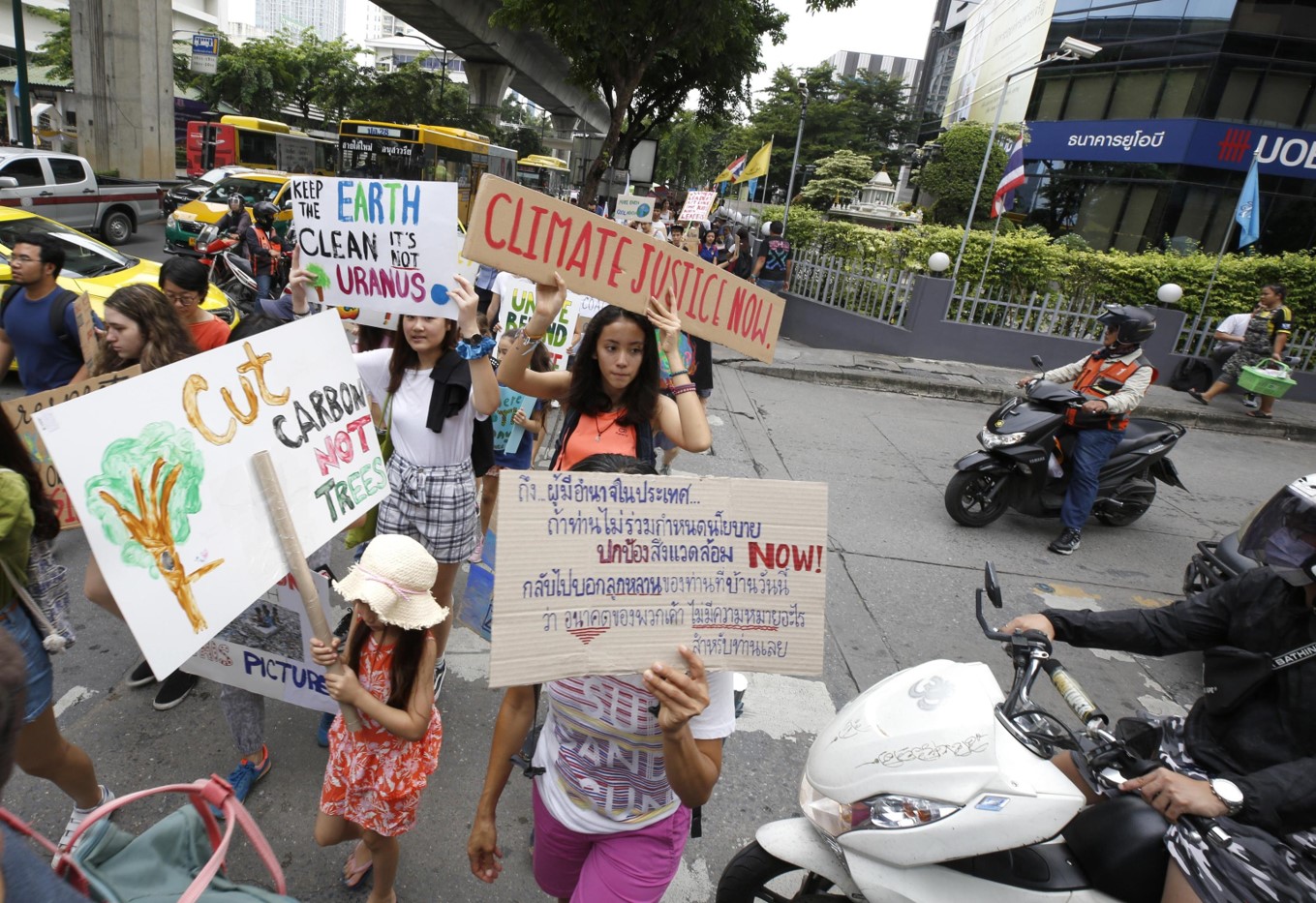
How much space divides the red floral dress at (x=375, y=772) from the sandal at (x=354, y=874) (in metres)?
0.39

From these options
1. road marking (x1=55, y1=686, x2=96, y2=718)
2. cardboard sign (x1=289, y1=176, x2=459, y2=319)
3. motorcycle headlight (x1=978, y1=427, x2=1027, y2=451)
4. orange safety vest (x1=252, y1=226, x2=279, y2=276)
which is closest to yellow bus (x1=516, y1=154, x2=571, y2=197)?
orange safety vest (x1=252, y1=226, x2=279, y2=276)

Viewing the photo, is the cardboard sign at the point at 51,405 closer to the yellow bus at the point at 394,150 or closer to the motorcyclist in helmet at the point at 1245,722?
the motorcyclist in helmet at the point at 1245,722

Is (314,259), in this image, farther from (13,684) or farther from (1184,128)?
(1184,128)

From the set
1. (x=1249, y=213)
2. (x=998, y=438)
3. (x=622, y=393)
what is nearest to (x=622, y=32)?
(x=1249, y=213)

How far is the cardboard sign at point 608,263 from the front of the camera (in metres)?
2.32

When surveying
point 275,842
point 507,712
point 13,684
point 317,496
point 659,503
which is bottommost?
point 275,842

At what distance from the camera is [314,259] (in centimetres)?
322

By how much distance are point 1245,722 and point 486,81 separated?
119ft

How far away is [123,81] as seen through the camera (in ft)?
67.2

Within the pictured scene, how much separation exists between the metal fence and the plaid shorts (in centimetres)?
1002

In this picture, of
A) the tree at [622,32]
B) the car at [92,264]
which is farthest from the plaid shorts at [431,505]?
the tree at [622,32]

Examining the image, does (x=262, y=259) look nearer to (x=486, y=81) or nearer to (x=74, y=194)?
(x=74, y=194)

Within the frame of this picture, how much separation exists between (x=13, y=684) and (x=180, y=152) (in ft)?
147

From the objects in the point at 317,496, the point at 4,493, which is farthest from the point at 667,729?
the point at 4,493
